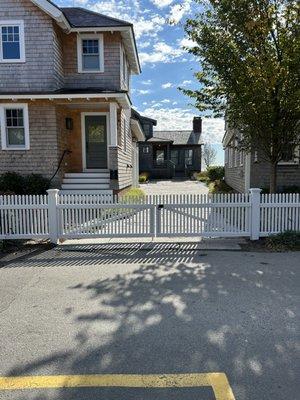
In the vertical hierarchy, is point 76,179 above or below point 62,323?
above

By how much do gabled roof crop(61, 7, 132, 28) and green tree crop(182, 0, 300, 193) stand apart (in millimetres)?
5754

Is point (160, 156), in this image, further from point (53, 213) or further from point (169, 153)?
point (53, 213)

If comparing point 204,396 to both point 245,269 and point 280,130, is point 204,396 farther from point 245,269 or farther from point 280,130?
point 280,130

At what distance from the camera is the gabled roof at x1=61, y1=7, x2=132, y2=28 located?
14000mm

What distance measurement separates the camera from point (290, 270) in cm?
594

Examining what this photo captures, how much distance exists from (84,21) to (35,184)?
731 cm

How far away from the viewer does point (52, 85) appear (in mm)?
13305

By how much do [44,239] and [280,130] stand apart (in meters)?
6.66

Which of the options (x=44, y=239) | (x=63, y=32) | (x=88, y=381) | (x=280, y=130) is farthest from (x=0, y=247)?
(x=63, y=32)

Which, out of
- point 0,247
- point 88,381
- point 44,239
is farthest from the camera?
point 44,239

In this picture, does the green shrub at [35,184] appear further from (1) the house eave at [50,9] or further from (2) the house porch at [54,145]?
(1) the house eave at [50,9]

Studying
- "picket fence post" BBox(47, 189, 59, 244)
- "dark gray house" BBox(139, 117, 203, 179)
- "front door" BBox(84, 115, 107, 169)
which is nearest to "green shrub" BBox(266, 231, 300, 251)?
"picket fence post" BBox(47, 189, 59, 244)

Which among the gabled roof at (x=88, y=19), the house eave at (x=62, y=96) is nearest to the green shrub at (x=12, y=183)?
the house eave at (x=62, y=96)

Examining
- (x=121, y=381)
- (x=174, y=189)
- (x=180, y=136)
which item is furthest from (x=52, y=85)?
(x=180, y=136)
